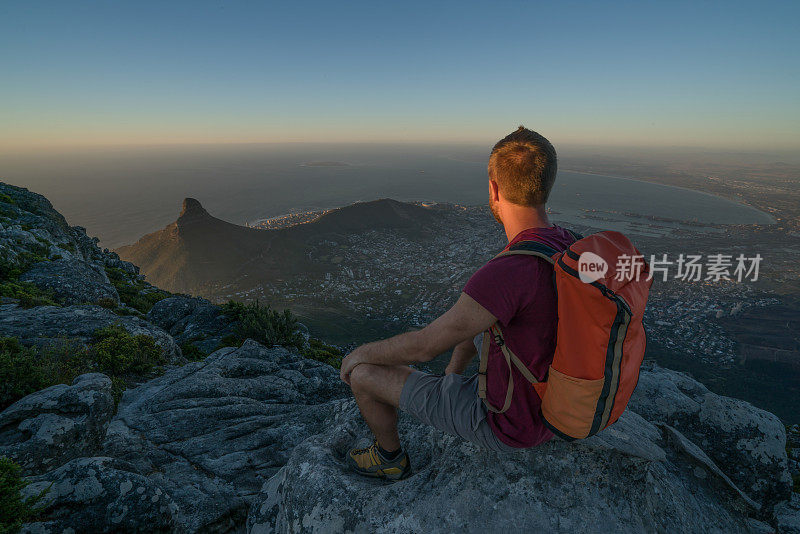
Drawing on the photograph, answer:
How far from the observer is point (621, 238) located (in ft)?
8.68

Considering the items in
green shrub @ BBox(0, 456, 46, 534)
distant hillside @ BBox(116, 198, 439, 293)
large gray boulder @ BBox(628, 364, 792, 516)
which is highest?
green shrub @ BBox(0, 456, 46, 534)

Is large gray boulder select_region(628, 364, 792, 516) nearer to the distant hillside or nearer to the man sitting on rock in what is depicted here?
the man sitting on rock

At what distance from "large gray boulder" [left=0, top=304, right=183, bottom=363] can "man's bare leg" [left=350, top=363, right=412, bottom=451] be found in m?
10.3

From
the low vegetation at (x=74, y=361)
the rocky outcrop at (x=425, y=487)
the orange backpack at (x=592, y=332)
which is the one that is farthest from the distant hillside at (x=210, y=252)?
the orange backpack at (x=592, y=332)

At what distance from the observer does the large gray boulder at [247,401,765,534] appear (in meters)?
3.24

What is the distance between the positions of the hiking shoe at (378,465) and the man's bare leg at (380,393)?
30cm

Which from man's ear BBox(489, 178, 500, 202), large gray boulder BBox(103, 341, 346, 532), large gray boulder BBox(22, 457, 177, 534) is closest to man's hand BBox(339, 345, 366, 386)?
man's ear BBox(489, 178, 500, 202)

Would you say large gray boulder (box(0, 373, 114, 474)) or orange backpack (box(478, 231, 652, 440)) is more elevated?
orange backpack (box(478, 231, 652, 440))

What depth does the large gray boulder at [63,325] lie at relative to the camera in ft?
30.8

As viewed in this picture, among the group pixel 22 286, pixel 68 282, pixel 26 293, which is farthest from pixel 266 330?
pixel 22 286

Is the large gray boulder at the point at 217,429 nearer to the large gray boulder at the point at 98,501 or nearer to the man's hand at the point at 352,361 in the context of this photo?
the large gray boulder at the point at 98,501

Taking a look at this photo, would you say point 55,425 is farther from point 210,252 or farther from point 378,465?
point 210,252

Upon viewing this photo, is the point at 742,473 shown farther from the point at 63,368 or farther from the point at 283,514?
the point at 63,368

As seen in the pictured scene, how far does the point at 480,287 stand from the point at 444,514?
250 centimetres
